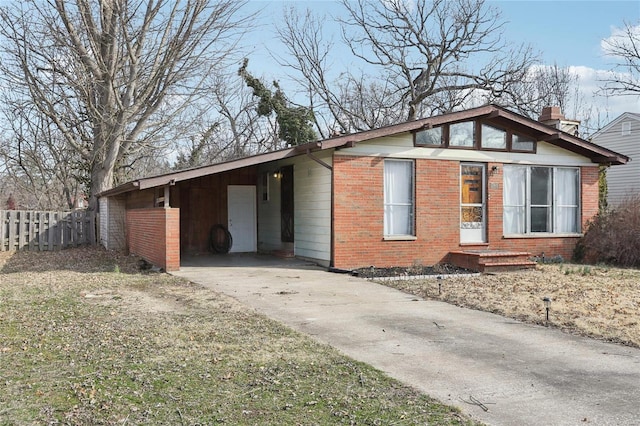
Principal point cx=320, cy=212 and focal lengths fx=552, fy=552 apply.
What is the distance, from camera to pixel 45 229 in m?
18.8

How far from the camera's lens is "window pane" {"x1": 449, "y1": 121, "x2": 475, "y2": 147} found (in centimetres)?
1404

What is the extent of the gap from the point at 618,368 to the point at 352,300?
4.55m

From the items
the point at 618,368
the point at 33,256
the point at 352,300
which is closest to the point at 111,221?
the point at 33,256

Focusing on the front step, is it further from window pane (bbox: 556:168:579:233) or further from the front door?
window pane (bbox: 556:168:579:233)

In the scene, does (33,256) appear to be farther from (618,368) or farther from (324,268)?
(618,368)

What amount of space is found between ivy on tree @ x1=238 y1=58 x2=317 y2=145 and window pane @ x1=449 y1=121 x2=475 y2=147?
15239 mm

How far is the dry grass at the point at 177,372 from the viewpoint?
13.5 ft

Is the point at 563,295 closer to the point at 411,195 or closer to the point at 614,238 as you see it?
the point at 411,195

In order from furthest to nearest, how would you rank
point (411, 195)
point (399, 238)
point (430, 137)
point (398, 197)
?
point (430, 137) < point (411, 195) < point (398, 197) < point (399, 238)

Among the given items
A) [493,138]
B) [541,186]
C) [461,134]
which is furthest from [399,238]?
[541,186]

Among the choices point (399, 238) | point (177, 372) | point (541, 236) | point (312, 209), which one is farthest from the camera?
point (541, 236)

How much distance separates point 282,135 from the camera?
30578 mm

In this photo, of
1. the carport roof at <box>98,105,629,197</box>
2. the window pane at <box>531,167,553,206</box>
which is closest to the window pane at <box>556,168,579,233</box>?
the window pane at <box>531,167,553,206</box>

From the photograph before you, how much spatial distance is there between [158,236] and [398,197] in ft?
19.1
